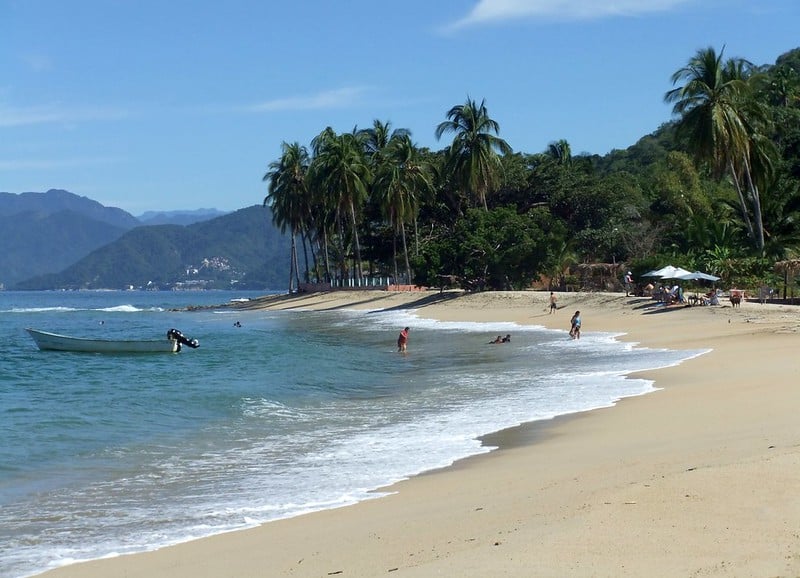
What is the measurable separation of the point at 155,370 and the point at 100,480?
16.3m

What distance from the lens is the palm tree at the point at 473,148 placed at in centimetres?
6288

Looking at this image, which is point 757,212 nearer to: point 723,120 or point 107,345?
point 723,120

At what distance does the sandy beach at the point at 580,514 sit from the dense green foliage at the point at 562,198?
98.3 ft

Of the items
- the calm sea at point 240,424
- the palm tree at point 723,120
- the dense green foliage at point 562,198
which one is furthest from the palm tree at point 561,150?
the calm sea at point 240,424

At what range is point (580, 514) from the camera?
678cm

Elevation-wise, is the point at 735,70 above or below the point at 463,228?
above

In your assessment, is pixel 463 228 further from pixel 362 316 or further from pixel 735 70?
pixel 735 70

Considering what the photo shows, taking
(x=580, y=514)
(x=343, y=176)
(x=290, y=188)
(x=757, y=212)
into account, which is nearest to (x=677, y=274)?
(x=757, y=212)

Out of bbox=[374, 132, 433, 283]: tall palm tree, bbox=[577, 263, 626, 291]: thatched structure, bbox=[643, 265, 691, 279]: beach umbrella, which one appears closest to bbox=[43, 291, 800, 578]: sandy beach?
bbox=[643, 265, 691, 279]: beach umbrella

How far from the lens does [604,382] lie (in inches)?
722

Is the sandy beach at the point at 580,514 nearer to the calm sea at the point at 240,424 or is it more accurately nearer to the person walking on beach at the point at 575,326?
the calm sea at the point at 240,424

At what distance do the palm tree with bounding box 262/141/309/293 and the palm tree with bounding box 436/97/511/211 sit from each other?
1965 centimetres

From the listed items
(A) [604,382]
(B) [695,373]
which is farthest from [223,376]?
(B) [695,373]

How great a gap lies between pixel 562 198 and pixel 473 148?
10.4m
